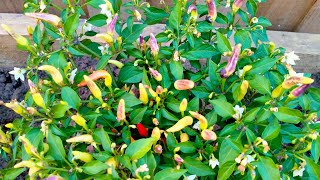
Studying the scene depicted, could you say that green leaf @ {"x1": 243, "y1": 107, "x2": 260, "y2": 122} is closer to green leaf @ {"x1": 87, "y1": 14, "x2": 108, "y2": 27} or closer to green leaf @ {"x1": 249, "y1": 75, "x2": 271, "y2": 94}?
green leaf @ {"x1": 249, "y1": 75, "x2": 271, "y2": 94}

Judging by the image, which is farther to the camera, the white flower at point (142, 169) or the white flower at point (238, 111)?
the white flower at point (238, 111)

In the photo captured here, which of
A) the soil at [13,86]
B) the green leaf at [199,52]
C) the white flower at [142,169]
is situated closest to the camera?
the white flower at [142,169]

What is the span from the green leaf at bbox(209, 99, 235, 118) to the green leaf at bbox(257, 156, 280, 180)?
0.42ft

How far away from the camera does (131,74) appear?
1066mm

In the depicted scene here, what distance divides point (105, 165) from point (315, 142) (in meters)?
0.49

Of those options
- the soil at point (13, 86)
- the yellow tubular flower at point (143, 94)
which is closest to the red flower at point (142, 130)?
the yellow tubular flower at point (143, 94)

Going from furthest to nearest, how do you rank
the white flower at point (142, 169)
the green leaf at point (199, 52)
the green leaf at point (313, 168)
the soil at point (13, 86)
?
1. the soil at point (13, 86)
2. the green leaf at point (199, 52)
3. the green leaf at point (313, 168)
4. the white flower at point (142, 169)

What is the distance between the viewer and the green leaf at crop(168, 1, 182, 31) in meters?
1.03

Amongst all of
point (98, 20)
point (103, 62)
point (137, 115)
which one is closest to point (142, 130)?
point (137, 115)

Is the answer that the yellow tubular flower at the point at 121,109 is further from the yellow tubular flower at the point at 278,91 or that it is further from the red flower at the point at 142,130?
the yellow tubular flower at the point at 278,91

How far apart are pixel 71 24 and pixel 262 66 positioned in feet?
1.58

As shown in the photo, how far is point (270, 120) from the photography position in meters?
1.00

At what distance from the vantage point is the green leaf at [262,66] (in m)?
0.98

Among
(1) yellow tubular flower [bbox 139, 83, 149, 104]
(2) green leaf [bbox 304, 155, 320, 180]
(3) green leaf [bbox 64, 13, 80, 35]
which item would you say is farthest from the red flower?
(2) green leaf [bbox 304, 155, 320, 180]
